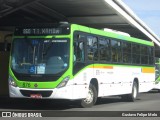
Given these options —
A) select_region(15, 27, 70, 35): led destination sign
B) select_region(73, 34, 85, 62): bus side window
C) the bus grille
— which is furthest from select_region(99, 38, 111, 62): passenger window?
the bus grille

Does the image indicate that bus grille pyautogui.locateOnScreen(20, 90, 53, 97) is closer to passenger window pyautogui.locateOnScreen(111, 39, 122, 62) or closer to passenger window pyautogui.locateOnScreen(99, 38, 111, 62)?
passenger window pyautogui.locateOnScreen(99, 38, 111, 62)

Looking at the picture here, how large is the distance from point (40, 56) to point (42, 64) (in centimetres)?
31

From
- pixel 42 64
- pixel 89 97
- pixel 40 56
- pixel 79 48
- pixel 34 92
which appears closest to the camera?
pixel 34 92

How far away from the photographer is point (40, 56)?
17312mm

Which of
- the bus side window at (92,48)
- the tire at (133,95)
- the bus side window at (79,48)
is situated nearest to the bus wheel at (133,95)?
the tire at (133,95)

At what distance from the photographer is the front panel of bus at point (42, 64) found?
16938 mm

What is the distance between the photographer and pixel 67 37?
56.6 feet

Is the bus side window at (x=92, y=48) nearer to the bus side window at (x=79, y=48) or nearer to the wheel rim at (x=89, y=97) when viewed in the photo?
the bus side window at (x=79, y=48)

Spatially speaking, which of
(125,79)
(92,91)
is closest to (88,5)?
(125,79)

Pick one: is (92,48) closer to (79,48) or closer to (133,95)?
(79,48)

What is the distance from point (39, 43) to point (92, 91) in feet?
9.26

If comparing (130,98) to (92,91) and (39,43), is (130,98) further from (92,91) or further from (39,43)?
(39,43)

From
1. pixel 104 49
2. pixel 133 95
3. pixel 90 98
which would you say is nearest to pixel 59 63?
pixel 90 98

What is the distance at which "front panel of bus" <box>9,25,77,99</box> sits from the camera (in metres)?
16.9
